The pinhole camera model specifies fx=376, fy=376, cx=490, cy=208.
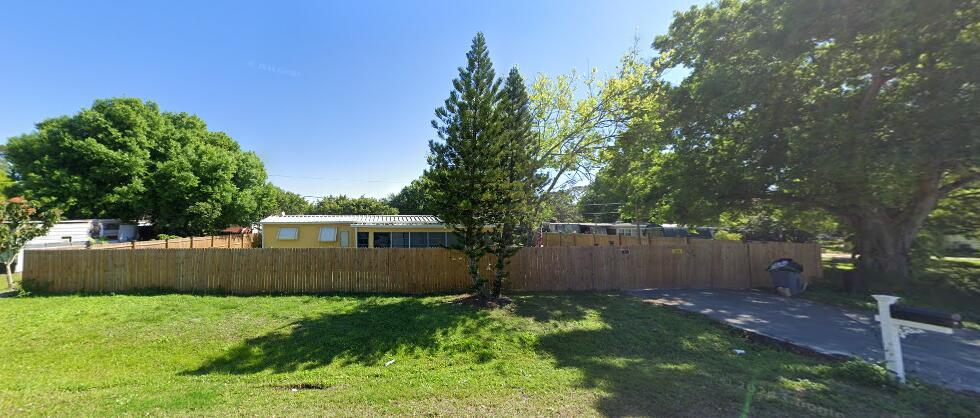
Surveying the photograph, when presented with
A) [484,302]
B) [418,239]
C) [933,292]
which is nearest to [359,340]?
[484,302]

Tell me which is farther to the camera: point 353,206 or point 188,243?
point 353,206

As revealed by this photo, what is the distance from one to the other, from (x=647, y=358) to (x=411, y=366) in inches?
140

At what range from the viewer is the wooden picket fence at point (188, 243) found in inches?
551

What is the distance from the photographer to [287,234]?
19797mm

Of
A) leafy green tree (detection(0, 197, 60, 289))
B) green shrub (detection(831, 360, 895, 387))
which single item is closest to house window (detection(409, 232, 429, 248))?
leafy green tree (detection(0, 197, 60, 289))

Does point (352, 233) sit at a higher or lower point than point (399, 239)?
higher

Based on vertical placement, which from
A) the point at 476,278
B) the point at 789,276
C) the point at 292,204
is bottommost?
the point at 789,276

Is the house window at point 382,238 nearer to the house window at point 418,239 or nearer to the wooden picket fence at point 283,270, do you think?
the house window at point 418,239

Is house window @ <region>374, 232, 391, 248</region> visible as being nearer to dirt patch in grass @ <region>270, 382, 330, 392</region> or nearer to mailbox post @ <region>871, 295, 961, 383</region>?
dirt patch in grass @ <region>270, 382, 330, 392</region>

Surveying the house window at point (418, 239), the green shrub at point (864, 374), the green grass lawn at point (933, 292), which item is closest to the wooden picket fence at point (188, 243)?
the house window at point (418, 239)

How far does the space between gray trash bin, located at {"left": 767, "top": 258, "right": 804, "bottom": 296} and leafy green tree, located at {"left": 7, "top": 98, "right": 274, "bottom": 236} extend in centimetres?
3249

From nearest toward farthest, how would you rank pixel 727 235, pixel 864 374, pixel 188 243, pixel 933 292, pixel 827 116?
pixel 864 374, pixel 827 116, pixel 933 292, pixel 188 243, pixel 727 235

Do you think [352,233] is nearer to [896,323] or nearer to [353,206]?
[896,323]

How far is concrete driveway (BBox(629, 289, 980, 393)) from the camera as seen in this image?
5250mm
